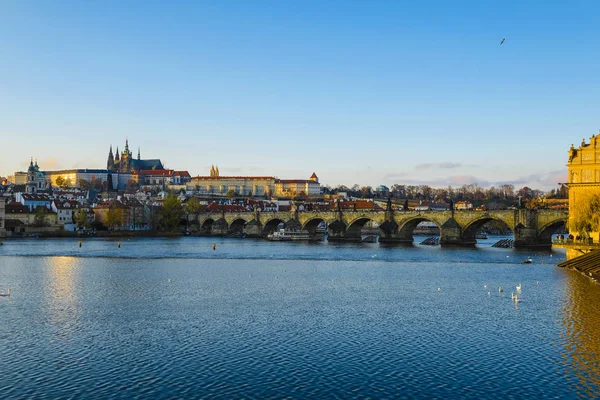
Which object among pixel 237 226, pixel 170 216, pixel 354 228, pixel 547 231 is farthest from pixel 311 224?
pixel 547 231

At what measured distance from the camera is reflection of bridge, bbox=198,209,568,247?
6888 cm

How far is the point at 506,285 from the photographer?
3691 centimetres

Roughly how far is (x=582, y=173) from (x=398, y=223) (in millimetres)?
35355

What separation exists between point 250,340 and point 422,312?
29.5 ft

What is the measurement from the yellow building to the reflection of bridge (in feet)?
33.4

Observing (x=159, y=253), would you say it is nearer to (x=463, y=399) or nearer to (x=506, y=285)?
(x=506, y=285)

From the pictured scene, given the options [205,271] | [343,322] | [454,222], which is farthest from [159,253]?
[343,322]

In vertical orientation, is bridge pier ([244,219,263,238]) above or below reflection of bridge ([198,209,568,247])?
below

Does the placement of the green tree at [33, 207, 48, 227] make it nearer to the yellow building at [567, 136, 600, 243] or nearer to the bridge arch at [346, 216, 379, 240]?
the bridge arch at [346, 216, 379, 240]

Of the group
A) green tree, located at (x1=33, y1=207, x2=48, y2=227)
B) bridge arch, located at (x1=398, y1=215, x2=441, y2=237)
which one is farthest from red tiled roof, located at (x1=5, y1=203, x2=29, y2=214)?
bridge arch, located at (x1=398, y1=215, x2=441, y2=237)

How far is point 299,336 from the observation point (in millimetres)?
23188

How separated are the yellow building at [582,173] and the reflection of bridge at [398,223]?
10.2 m

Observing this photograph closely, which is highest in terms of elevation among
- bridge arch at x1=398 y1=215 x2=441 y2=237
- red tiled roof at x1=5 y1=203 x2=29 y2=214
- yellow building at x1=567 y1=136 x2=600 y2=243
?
yellow building at x1=567 y1=136 x2=600 y2=243

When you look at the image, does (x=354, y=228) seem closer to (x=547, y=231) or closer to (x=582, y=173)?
(x=547, y=231)
